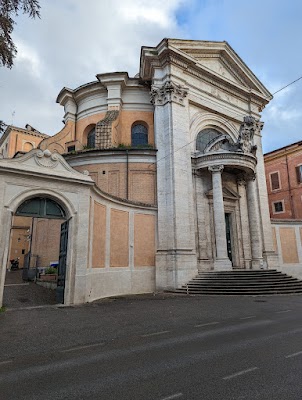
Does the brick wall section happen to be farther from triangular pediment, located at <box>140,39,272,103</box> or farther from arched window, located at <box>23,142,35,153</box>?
arched window, located at <box>23,142,35,153</box>

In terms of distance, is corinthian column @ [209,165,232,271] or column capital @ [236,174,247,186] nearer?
corinthian column @ [209,165,232,271]

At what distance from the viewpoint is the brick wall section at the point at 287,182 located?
26.4 m

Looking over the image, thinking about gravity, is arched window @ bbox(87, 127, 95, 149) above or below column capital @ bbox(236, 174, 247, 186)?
above

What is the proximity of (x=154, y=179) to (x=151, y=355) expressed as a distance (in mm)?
12662

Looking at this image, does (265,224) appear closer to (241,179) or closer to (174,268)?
(241,179)

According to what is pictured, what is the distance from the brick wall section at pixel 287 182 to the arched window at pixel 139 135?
15.3 m

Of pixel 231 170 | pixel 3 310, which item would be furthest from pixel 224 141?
pixel 3 310

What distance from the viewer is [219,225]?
15836 mm

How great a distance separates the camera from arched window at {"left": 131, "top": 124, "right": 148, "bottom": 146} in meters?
20.0

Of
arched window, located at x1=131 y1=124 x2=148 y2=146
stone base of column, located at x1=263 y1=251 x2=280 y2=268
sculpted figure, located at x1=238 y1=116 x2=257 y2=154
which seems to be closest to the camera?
sculpted figure, located at x1=238 y1=116 x2=257 y2=154

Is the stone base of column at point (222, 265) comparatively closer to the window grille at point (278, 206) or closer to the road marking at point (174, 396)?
the road marking at point (174, 396)

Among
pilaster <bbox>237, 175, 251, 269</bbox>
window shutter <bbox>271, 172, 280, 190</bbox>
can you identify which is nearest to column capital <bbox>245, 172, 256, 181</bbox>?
pilaster <bbox>237, 175, 251, 269</bbox>

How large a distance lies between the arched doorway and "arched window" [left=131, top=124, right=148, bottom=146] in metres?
7.51

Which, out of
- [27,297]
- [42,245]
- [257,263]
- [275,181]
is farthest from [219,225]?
[275,181]
